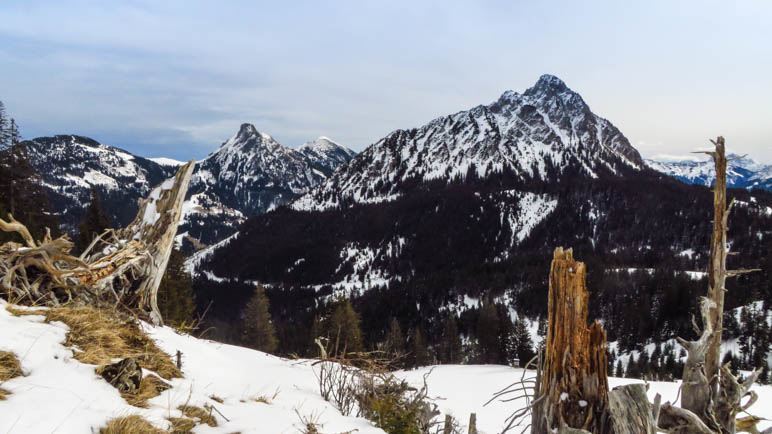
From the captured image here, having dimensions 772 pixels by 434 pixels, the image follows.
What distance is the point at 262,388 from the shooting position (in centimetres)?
490

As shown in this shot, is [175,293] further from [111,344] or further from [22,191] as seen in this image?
[111,344]

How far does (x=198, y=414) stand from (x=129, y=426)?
35.4 inches

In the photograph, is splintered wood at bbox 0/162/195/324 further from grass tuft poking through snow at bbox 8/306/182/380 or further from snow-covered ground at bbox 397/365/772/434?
snow-covered ground at bbox 397/365/772/434

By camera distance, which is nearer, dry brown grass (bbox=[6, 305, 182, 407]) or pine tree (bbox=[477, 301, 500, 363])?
dry brown grass (bbox=[6, 305, 182, 407])

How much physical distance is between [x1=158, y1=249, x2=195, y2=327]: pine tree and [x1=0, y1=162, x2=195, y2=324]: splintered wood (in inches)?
781

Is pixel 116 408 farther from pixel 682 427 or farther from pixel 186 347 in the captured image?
pixel 682 427

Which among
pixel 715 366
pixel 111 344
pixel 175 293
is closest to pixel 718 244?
pixel 715 366

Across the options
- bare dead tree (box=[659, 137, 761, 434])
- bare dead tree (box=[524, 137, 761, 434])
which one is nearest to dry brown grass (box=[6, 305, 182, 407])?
bare dead tree (box=[524, 137, 761, 434])

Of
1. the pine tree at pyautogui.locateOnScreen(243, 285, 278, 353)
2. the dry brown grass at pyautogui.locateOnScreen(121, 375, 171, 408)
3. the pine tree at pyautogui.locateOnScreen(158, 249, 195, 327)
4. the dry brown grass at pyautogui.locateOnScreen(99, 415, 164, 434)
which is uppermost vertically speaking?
the dry brown grass at pyautogui.locateOnScreen(99, 415, 164, 434)

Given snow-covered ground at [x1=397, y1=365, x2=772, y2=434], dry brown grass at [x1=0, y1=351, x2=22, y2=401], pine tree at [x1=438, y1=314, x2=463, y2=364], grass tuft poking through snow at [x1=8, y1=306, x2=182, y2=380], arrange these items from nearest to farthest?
dry brown grass at [x1=0, y1=351, x2=22, y2=401], grass tuft poking through snow at [x1=8, y1=306, x2=182, y2=380], snow-covered ground at [x1=397, y1=365, x2=772, y2=434], pine tree at [x1=438, y1=314, x2=463, y2=364]

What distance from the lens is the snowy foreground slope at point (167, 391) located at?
258 cm

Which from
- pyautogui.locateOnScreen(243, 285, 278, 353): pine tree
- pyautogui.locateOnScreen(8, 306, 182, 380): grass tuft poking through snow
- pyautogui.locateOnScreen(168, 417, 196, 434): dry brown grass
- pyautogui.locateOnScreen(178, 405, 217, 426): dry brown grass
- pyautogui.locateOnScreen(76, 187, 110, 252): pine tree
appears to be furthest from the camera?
pyautogui.locateOnScreen(243, 285, 278, 353): pine tree

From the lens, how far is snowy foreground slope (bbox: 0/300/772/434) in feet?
8.47

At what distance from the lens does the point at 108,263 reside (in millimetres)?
6199
